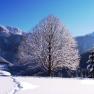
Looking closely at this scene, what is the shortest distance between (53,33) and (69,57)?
13.0 feet

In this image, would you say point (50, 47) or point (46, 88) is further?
point (50, 47)

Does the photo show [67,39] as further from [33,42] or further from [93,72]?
[93,72]

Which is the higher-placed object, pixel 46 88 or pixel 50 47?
pixel 50 47

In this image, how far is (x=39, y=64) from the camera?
40250 mm

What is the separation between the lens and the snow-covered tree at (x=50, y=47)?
128 feet

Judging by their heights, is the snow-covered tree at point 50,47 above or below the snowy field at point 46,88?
above

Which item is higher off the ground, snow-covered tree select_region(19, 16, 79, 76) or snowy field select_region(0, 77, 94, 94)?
snow-covered tree select_region(19, 16, 79, 76)

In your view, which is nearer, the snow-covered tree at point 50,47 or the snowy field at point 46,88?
the snowy field at point 46,88

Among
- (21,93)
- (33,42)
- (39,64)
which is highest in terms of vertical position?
(33,42)

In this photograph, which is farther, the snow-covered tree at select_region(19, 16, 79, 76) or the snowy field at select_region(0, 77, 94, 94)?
the snow-covered tree at select_region(19, 16, 79, 76)

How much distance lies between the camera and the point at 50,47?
39.2 metres

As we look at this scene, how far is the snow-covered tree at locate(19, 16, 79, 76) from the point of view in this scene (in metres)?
39.2

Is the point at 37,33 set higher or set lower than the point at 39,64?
higher

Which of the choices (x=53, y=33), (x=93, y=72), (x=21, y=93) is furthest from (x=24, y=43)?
(x=21, y=93)
